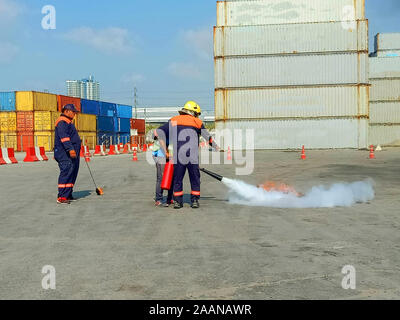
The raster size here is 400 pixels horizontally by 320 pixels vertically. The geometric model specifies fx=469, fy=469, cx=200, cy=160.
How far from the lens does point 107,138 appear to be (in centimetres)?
5612

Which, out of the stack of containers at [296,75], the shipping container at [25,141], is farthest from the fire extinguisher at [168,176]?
the shipping container at [25,141]

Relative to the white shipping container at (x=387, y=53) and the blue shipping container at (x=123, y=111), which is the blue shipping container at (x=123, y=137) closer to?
the blue shipping container at (x=123, y=111)

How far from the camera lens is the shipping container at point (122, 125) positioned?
59.7 m

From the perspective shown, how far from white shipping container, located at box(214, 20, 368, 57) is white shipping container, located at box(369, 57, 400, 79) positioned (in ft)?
36.3

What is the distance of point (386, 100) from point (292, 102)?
1498cm

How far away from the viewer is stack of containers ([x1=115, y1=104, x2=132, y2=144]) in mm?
59944

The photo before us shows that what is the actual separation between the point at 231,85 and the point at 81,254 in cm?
3404

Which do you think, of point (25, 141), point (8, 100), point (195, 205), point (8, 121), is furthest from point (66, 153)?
point (8, 100)

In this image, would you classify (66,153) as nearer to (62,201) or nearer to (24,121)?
(62,201)

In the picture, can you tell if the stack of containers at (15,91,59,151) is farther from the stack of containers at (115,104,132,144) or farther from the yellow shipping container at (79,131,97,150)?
the stack of containers at (115,104,132,144)

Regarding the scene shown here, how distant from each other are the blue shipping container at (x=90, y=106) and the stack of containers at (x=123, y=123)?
9.49 ft

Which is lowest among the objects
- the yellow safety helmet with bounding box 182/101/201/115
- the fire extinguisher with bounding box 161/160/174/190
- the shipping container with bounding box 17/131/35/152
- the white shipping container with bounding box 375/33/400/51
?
the fire extinguisher with bounding box 161/160/174/190

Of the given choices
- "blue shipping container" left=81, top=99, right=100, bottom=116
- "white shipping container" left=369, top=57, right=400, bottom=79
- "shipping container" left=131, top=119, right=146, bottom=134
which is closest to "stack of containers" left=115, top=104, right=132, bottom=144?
"shipping container" left=131, top=119, right=146, bottom=134
